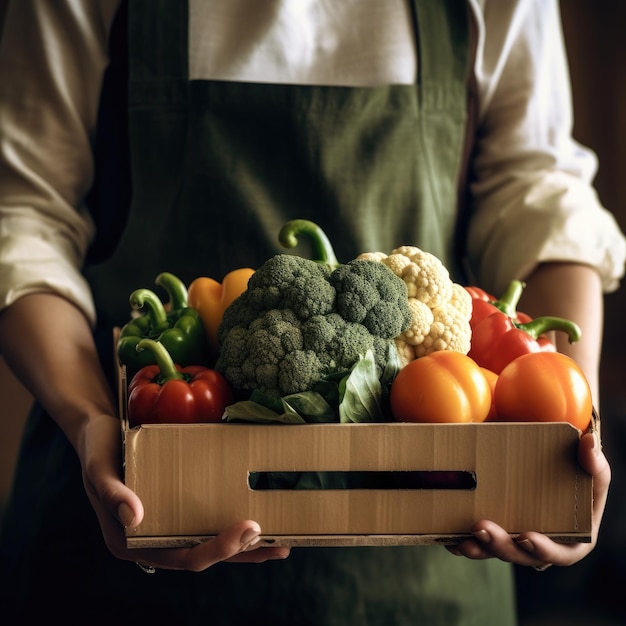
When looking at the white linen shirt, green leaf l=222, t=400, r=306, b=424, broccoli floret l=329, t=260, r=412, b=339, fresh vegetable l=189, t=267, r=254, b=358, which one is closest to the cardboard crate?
green leaf l=222, t=400, r=306, b=424

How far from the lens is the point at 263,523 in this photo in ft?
2.33

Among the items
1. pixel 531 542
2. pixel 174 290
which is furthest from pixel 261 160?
pixel 531 542

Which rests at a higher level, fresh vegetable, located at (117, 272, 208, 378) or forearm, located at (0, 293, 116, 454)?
fresh vegetable, located at (117, 272, 208, 378)

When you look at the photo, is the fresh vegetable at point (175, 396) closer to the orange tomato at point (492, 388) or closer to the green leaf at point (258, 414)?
the green leaf at point (258, 414)

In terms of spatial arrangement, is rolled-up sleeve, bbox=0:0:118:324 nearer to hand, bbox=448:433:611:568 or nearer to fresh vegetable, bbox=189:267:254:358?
fresh vegetable, bbox=189:267:254:358

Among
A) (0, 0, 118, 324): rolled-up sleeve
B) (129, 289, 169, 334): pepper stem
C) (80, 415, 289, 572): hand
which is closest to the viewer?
(80, 415, 289, 572): hand

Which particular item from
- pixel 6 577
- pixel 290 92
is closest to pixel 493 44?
pixel 290 92

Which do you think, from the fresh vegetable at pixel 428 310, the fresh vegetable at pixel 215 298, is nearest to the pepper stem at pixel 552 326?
the fresh vegetable at pixel 428 310

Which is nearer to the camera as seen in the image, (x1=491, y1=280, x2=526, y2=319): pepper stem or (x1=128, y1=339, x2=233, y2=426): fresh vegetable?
(x1=128, y1=339, x2=233, y2=426): fresh vegetable

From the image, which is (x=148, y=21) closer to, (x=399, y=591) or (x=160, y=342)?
(x=160, y=342)

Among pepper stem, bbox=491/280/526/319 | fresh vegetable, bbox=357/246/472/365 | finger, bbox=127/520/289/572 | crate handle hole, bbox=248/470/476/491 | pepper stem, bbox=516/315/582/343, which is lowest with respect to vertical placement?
finger, bbox=127/520/289/572

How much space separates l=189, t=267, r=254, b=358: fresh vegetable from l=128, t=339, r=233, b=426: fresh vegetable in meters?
0.11

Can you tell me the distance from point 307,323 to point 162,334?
21 cm

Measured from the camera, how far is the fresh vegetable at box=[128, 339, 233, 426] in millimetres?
762
